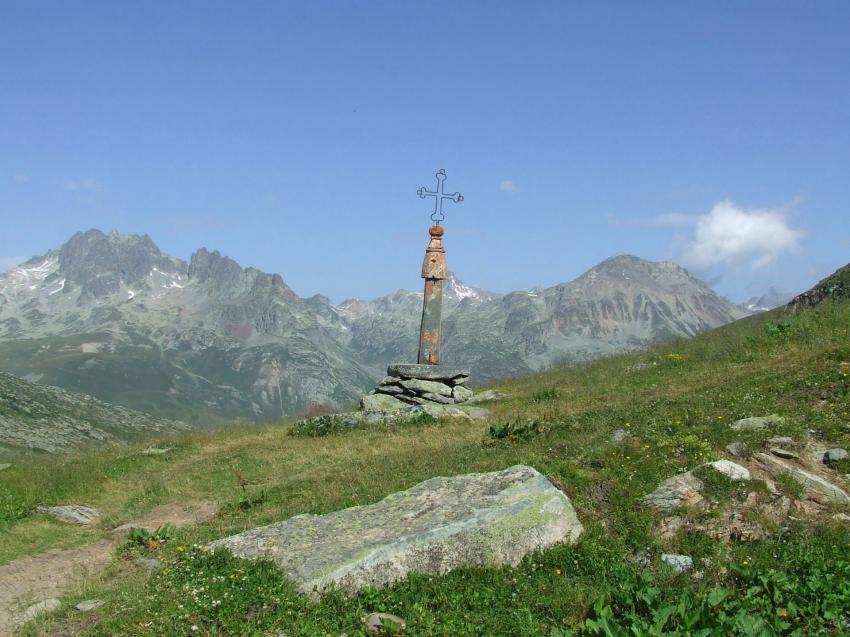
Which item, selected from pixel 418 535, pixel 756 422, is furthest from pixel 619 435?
pixel 418 535

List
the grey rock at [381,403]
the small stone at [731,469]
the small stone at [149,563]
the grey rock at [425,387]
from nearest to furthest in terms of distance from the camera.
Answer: the small stone at [149,563]
the small stone at [731,469]
the grey rock at [381,403]
the grey rock at [425,387]

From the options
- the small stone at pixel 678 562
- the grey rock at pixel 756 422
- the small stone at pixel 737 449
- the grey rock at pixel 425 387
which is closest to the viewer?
the small stone at pixel 678 562

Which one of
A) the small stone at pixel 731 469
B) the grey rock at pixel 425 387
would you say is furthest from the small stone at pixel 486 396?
the small stone at pixel 731 469

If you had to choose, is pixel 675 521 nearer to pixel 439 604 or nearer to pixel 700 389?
pixel 439 604

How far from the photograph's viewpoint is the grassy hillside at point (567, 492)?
7699 millimetres

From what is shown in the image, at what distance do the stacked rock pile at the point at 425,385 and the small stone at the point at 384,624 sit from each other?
18670mm

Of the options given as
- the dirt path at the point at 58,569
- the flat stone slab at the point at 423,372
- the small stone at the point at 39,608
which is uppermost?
the flat stone slab at the point at 423,372

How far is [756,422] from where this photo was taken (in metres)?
13.5

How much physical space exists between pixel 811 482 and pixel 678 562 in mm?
3131

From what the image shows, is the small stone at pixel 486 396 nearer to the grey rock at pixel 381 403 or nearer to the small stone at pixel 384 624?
the grey rock at pixel 381 403

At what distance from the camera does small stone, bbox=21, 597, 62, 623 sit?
885cm

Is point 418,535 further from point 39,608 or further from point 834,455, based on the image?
point 834,455

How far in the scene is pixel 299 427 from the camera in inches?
952

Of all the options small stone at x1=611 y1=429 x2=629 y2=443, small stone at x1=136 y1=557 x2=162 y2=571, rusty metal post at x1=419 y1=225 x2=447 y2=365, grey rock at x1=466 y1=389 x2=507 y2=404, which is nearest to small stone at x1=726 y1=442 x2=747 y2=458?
small stone at x1=611 y1=429 x2=629 y2=443
